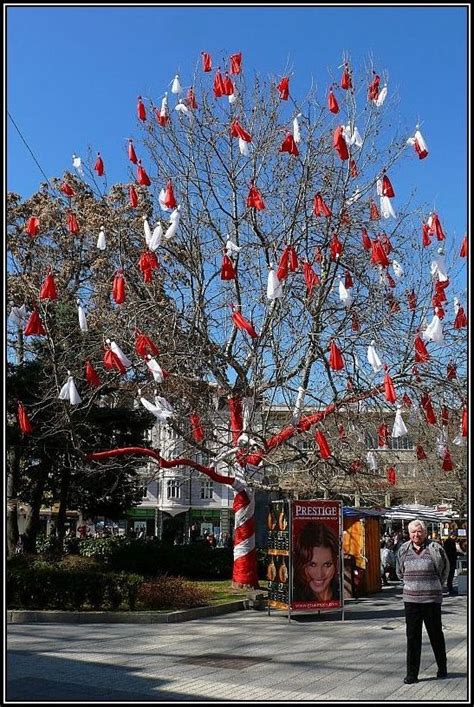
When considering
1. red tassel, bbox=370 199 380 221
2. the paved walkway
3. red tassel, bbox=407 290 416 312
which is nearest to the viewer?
the paved walkway

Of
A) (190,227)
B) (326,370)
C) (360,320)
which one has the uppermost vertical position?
(190,227)

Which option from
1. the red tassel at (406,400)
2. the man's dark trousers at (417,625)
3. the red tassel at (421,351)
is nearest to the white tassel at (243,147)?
the red tassel at (421,351)

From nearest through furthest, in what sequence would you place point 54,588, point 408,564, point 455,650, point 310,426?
point 408,564 < point 455,650 < point 54,588 < point 310,426

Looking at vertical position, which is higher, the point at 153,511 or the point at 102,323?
the point at 102,323

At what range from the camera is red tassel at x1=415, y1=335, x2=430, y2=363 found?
17.2 metres

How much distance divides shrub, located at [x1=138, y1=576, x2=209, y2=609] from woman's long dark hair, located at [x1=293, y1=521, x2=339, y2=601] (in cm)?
242

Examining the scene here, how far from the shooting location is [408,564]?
28.6 ft

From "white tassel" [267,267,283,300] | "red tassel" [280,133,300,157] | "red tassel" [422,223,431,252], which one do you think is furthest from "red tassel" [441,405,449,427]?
"red tassel" [280,133,300,157]

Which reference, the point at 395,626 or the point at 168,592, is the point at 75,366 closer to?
the point at 168,592

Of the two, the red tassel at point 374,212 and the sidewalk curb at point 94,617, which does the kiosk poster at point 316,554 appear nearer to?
the sidewalk curb at point 94,617

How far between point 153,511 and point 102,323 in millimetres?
51660

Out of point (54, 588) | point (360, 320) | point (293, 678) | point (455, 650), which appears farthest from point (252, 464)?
point (293, 678)

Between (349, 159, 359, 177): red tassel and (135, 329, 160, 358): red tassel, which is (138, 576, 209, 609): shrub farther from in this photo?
(349, 159, 359, 177): red tassel

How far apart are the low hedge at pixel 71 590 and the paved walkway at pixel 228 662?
4.16 ft
